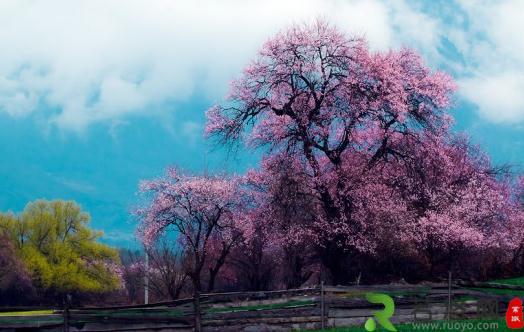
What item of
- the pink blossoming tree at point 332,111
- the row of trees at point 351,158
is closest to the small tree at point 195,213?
the row of trees at point 351,158

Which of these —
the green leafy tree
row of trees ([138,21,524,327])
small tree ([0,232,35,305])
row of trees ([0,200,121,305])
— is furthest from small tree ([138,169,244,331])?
the green leafy tree

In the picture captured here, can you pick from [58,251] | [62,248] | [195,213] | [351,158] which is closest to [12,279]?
[58,251]

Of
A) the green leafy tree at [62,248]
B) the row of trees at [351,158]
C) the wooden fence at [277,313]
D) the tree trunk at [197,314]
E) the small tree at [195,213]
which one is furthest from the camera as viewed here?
the green leafy tree at [62,248]

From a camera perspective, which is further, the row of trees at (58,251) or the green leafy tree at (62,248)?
the green leafy tree at (62,248)

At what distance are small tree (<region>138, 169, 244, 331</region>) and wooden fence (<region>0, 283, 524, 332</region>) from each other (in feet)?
54.7

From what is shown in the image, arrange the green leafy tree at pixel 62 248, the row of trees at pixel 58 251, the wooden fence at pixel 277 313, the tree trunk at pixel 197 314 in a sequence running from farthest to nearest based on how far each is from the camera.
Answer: the green leafy tree at pixel 62 248
the row of trees at pixel 58 251
the tree trunk at pixel 197 314
the wooden fence at pixel 277 313

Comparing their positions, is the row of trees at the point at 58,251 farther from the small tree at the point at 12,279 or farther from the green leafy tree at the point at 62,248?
the small tree at the point at 12,279

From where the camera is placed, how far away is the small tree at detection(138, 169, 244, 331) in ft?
133

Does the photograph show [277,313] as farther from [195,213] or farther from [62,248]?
[62,248]

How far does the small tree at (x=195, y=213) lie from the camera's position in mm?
40594

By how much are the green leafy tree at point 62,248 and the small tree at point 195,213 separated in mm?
32855

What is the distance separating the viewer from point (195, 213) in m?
41.5

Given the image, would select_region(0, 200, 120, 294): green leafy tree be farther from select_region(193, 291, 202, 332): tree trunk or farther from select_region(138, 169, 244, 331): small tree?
select_region(193, 291, 202, 332): tree trunk

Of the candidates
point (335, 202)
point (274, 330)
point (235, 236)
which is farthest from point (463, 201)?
point (274, 330)
